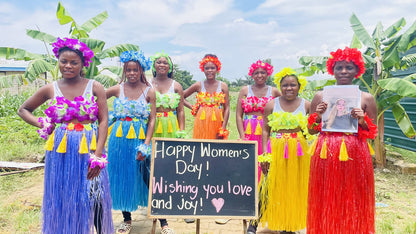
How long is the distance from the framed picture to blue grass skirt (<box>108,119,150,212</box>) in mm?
1931

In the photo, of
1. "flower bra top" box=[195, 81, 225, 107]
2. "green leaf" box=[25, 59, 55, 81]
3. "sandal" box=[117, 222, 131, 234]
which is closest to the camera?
"sandal" box=[117, 222, 131, 234]

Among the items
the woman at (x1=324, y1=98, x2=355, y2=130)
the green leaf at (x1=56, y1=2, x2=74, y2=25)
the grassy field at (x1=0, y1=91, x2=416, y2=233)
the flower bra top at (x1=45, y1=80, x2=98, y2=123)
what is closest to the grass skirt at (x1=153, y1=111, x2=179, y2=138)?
the flower bra top at (x1=45, y1=80, x2=98, y2=123)

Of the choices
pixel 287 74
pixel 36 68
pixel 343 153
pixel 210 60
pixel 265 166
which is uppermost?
pixel 36 68

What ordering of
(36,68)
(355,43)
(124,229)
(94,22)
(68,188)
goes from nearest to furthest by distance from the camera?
(68,188) → (124,229) → (36,68) → (355,43) → (94,22)

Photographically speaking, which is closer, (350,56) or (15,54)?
(350,56)

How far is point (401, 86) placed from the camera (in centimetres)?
598

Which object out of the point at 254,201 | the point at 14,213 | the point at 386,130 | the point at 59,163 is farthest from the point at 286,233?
the point at 386,130

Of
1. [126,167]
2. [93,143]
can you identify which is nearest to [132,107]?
[126,167]

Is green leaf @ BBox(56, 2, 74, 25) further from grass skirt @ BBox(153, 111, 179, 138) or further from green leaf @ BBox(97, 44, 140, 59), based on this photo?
grass skirt @ BBox(153, 111, 179, 138)

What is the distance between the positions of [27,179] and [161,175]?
426cm

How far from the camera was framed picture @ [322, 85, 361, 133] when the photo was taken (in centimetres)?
255

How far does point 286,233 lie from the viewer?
3.47 meters

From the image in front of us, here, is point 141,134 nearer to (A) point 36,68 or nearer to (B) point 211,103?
(B) point 211,103

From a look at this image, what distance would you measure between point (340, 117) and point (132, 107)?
2.10 m
